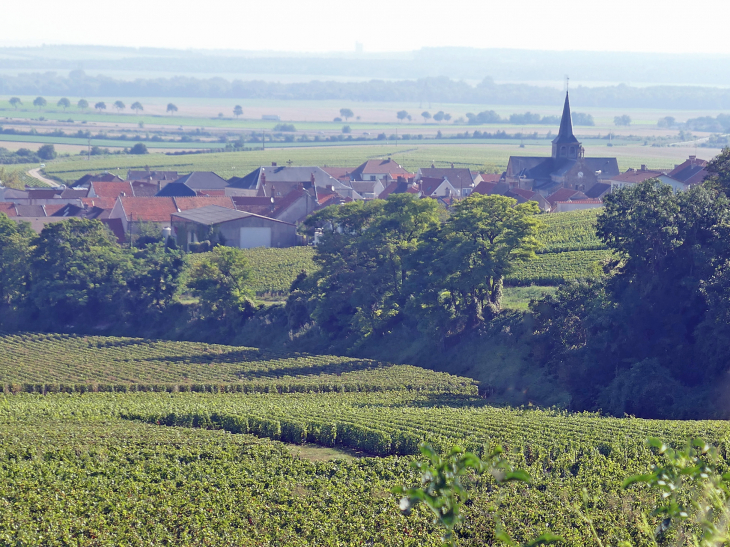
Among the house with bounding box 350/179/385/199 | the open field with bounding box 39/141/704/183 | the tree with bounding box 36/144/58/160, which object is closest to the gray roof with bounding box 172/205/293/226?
→ the house with bounding box 350/179/385/199

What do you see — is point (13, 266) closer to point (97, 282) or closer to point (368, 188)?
point (97, 282)

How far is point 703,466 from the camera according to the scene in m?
7.12

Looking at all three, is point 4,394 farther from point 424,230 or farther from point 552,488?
point 552,488

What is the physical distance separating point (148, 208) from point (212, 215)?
1047cm

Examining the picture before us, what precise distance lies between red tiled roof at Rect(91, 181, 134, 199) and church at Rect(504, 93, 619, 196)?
158ft

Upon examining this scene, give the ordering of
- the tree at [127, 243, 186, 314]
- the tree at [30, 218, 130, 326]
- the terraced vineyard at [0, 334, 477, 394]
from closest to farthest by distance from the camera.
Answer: the terraced vineyard at [0, 334, 477, 394] → the tree at [127, 243, 186, 314] → the tree at [30, 218, 130, 326]

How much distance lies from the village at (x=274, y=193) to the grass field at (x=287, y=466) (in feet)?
131

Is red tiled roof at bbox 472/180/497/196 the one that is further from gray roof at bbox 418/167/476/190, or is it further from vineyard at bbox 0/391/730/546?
vineyard at bbox 0/391/730/546

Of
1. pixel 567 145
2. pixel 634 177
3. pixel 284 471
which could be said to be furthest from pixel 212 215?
pixel 284 471

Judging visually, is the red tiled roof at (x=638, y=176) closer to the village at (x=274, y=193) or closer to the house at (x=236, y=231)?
the village at (x=274, y=193)

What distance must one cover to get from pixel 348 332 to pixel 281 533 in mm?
33783

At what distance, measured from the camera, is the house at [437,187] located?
106 meters

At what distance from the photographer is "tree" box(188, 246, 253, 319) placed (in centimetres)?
5878

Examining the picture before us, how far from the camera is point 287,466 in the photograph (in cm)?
2700
